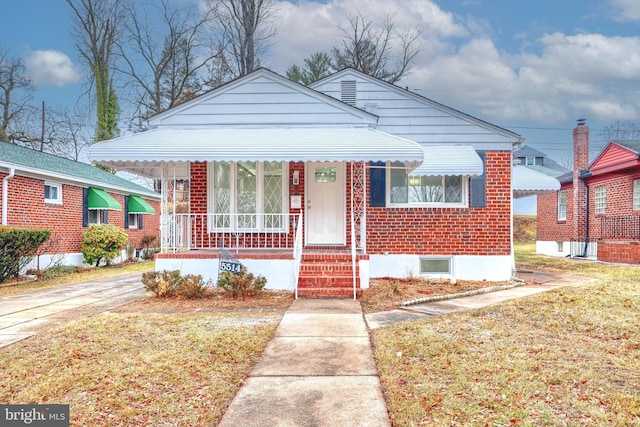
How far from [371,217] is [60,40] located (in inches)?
1096

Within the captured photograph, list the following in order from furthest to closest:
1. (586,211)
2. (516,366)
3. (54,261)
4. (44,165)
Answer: (586,211), (54,261), (44,165), (516,366)

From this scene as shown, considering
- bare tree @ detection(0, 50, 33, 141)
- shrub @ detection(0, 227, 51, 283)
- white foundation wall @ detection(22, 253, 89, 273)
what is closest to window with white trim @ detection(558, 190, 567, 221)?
white foundation wall @ detection(22, 253, 89, 273)

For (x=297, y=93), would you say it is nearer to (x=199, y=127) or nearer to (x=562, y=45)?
(x=199, y=127)

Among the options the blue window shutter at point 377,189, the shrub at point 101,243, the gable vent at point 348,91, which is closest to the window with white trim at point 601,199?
the blue window shutter at point 377,189

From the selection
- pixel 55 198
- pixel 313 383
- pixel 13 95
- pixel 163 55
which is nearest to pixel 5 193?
pixel 55 198

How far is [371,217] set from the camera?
10586mm

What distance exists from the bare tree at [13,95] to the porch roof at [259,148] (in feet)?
74.8

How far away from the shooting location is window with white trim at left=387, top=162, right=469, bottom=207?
34.9ft

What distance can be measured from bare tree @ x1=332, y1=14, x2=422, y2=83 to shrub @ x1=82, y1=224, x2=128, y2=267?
61.4 feet

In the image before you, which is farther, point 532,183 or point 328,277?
point 532,183

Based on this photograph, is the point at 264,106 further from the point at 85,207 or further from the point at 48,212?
the point at 85,207

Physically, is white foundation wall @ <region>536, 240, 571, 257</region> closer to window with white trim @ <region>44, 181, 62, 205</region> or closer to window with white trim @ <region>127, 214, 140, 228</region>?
window with white trim @ <region>127, 214, 140, 228</region>

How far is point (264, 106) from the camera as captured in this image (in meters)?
10.7

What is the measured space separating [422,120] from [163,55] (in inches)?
863
